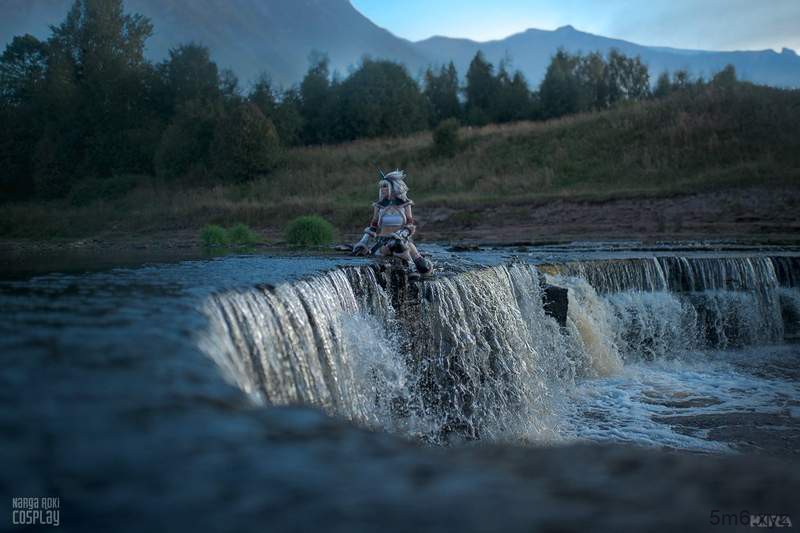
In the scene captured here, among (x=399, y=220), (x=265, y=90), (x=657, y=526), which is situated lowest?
(x=657, y=526)

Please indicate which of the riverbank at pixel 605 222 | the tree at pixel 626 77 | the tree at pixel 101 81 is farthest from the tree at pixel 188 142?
the tree at pixel 626 77

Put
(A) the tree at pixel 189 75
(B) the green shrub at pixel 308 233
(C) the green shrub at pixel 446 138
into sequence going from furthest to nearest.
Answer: (A) the tree at pixel 189 75 < (C) the green shrub at pixel 446 138 < (B) the green shrub at pixel 308 233

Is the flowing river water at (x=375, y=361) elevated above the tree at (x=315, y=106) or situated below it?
below

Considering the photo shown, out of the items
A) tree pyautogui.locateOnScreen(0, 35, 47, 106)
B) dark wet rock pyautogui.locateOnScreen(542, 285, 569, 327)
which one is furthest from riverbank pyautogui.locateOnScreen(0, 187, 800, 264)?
tree pyautogui.locateOnScreen(0, 35, 47, 106)

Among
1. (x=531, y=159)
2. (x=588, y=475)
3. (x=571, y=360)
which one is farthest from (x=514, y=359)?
(x=531, y=159)

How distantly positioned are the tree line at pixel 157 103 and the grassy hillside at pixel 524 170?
17.4ft

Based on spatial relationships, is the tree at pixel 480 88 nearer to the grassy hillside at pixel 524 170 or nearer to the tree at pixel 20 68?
the grassy hillside at pixel 524 170

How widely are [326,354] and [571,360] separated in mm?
4956

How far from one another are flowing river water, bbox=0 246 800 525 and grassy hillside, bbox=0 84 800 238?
33.3 ft

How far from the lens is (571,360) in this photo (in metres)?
9.52

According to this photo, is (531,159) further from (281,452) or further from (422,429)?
(281,452)

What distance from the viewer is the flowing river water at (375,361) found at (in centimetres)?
218

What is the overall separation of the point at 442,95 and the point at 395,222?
42.5 meters

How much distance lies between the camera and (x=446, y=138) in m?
32.0
